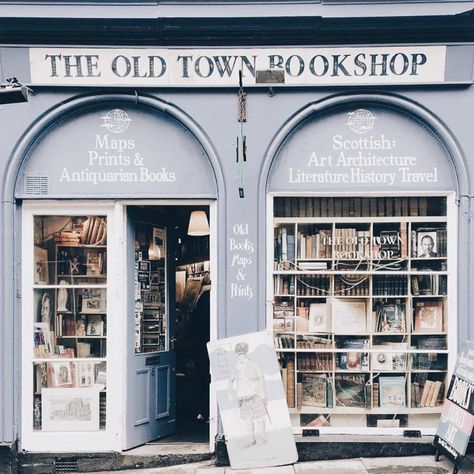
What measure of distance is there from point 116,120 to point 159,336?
2.63m

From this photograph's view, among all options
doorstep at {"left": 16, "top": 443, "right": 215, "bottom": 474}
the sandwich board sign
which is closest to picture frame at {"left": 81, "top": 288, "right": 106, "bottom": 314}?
doorstep at {"left": 16, "top": 443, "right": 215, "bottom": 474}

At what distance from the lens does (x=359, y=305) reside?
810 centimetres

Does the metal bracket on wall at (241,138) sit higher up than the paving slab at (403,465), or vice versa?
the metal bracket on wall at (241,138)

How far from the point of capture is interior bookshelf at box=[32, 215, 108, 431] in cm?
798

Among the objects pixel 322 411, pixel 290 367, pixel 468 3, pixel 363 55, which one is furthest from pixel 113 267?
pixel 468 3

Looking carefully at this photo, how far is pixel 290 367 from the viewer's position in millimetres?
8062

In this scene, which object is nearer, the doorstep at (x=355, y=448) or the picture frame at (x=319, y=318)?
the doorstep at (x=355, y=448)

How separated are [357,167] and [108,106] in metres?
2.87

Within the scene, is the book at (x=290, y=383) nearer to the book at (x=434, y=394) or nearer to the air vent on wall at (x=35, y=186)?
the book at (x=434, y=394)

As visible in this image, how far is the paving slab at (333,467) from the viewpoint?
7344mm

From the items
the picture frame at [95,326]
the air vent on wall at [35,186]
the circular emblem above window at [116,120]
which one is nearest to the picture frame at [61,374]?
the picture frame at [95,326]

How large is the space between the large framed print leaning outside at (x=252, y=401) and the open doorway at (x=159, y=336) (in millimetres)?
1093

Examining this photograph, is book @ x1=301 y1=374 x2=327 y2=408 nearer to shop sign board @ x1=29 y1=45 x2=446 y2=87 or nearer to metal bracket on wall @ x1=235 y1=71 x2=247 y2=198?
metal bracket on wall @ x1=235 y1=71 x2=247 y2=198

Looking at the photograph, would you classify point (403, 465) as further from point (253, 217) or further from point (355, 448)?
point (253, 217)
